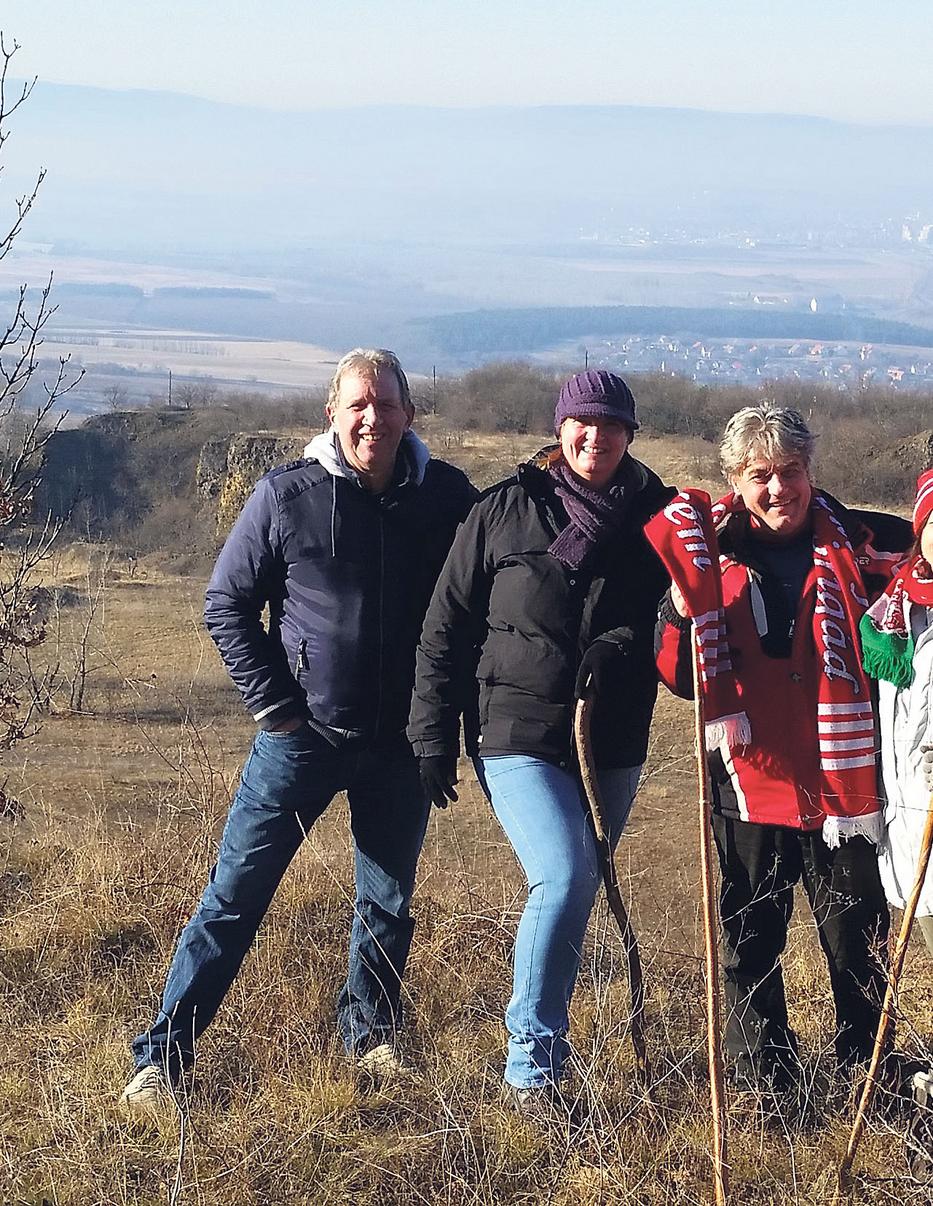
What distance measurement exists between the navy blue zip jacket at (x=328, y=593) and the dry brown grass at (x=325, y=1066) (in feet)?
3.21

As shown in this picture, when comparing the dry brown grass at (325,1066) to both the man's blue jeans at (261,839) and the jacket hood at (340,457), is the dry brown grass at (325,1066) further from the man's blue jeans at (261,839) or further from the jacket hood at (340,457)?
the jacket hood at (340,457)

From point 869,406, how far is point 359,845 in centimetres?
4223

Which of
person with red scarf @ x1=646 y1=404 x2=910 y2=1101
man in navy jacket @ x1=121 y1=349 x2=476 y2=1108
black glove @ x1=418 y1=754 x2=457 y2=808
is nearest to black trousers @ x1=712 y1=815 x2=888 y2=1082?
person with red scarf @ x1=646 y1=404 x2=910 y2=1101

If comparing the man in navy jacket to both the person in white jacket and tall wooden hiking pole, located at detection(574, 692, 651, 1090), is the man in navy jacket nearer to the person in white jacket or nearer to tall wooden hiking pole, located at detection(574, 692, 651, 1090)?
tall wooden hiking pole, located at detection(574, 692, 651, 1090)

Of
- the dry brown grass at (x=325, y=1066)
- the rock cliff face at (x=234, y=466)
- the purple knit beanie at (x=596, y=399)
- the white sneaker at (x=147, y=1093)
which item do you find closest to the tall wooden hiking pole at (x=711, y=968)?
the dry brown grass at (x=325, y=1066)

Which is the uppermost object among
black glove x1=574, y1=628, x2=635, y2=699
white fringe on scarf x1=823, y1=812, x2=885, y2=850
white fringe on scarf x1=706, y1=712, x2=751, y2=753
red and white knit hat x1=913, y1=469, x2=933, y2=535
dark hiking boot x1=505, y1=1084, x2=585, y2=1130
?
red and white knit hat x1=913, y1=469, x2=933, y2=535

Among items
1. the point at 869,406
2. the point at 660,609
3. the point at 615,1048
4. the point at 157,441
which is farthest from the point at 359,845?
the point at 157,441

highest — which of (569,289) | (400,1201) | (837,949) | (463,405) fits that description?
(569,289)

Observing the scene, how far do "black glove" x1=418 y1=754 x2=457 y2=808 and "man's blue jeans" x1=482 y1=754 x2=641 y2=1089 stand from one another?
0.16 m

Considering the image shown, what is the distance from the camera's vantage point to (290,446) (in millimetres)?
41188

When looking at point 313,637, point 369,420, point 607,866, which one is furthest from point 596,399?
point 607,866

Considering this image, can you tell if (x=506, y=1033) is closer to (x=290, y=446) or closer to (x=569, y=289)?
(x=290, y=446)

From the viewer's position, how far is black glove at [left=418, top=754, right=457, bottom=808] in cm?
331

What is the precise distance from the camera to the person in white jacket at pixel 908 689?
2.96m
